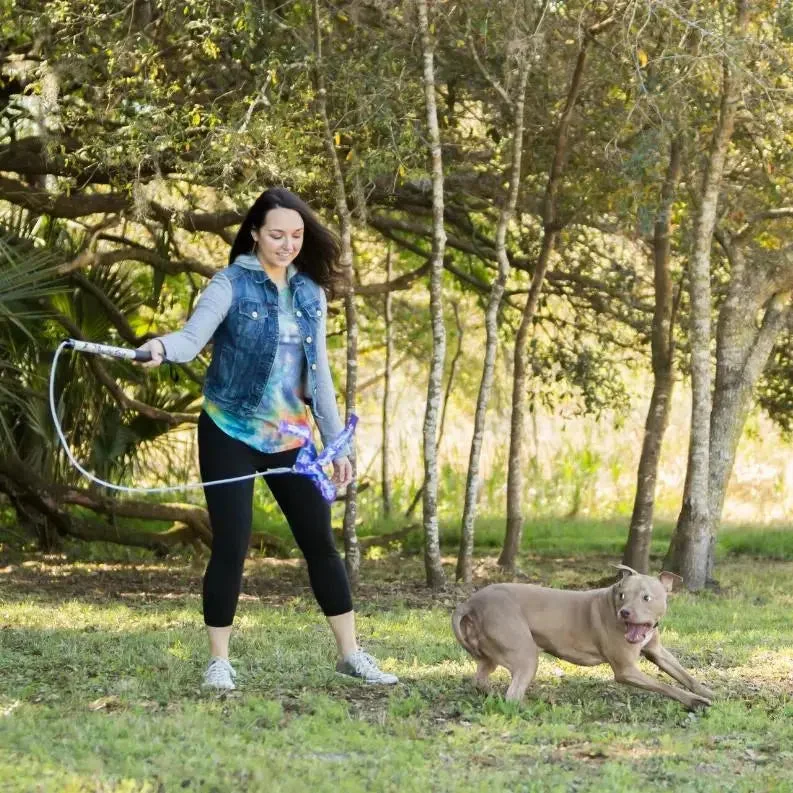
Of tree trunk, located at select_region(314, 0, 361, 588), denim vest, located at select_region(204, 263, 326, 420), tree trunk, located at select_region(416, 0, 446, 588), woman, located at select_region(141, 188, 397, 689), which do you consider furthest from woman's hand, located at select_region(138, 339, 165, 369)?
tree trunk, located at select_region(416, 0, 446, 588)

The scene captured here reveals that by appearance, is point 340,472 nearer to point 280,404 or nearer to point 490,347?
point 280,404

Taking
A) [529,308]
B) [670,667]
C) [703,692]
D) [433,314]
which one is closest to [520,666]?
[670,667]

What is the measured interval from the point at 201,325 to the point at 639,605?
2.04 metres

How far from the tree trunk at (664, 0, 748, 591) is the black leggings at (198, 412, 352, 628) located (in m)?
5.44

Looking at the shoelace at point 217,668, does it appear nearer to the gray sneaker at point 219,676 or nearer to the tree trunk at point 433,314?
the gray sneaker at point 219,676

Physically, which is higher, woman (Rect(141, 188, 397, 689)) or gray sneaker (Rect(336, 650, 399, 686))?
woman (Rect(141, 188, 397, 689))

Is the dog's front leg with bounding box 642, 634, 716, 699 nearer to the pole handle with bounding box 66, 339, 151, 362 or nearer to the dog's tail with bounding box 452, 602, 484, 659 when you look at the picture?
the dog's tail with bounding box 452, 602, 484, 659

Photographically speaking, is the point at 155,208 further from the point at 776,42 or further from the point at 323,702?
the point at 323,702

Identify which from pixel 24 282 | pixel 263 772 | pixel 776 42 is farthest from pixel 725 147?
pixel 263 772

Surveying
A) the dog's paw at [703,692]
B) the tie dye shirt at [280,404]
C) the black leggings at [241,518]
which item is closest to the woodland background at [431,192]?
the tie dye shirt at [280,404]

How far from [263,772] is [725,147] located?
7404 millimetres

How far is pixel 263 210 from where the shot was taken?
6.22 metres

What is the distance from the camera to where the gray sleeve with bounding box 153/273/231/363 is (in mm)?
5652

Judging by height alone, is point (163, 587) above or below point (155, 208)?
below
